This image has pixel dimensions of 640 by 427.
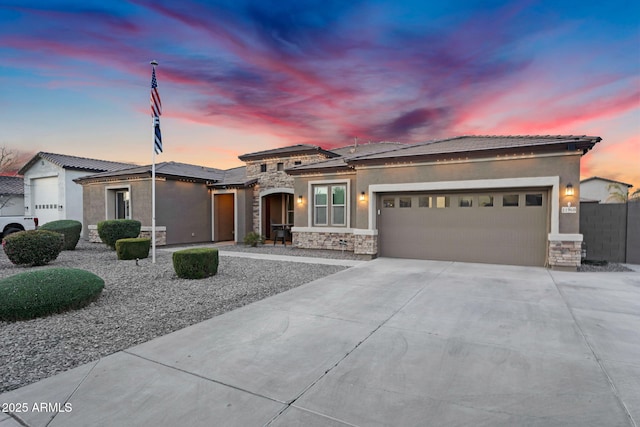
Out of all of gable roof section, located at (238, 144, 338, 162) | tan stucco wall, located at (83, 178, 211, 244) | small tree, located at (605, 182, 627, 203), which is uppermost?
gable roof section, located at (238, 144, 338, 162)

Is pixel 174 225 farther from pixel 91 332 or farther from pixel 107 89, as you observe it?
pixel 91 332

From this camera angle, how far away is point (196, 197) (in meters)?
16.0

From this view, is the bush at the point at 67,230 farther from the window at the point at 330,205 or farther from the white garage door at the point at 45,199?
the window at the point at 330,205

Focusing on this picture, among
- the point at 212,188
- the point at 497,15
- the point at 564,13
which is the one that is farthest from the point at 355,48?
the point at 212,188

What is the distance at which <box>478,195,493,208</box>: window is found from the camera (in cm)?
957

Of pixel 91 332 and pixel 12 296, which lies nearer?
pixel 91 332

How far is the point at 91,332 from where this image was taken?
4.14 m

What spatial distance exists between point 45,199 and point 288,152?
55.3 ft

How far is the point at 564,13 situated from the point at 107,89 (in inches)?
587

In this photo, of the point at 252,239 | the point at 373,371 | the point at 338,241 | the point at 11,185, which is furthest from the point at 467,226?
the point at 11,185

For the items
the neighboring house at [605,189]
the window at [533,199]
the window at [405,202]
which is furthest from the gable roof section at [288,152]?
the neighboring house at [605,189]

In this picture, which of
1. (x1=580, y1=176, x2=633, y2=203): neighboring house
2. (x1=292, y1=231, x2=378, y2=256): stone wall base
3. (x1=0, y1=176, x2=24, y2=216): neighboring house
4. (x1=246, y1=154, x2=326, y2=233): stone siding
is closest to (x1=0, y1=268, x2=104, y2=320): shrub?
(x1=292, y1=231, x2=378, y2=256): stone wall base

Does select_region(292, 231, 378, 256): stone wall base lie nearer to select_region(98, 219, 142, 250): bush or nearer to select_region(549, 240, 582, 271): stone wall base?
select_region(549, 240, 582, 271): stone wall base

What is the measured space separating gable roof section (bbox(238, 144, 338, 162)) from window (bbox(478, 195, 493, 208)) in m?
8.56
